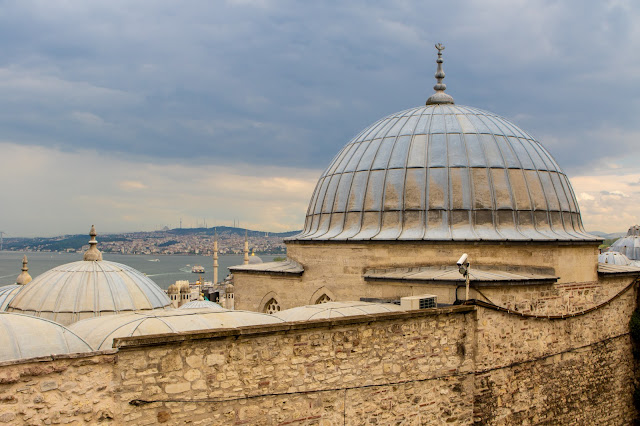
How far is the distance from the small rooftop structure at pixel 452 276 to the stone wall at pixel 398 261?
13 cm

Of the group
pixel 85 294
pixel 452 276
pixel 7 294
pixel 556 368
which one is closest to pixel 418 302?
pixel 452 276

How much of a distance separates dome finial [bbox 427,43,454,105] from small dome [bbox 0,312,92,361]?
43.8ft

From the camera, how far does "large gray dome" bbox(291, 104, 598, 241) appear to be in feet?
45.2

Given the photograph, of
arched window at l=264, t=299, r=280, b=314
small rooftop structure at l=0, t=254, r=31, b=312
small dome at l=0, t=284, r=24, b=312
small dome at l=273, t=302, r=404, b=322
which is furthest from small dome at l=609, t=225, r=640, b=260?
small dome at l=0, t=284, r=24, b=312

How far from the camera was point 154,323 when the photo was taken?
8180 millimetres

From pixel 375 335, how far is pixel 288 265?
7.57 meters

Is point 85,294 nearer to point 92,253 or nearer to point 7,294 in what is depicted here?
point 92,253

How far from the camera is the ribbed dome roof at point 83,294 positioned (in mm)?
12938

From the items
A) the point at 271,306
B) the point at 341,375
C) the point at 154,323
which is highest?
the point at 154,323

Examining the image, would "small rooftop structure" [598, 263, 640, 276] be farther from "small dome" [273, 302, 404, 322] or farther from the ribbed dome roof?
the ribbed dome roof

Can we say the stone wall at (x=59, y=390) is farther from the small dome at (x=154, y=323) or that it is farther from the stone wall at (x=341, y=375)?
the small dome at (x=154, y=323)

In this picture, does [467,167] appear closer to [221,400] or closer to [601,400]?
[601,400]

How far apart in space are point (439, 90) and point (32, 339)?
14.5 m

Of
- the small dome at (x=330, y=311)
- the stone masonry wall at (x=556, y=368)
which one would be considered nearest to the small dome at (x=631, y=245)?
the stone masonry wall at (x=556, y=368)
